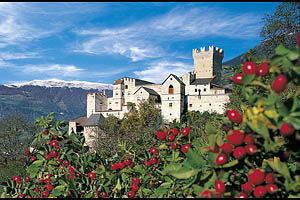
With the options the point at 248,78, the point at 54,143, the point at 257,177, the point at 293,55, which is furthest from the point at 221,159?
the point at 54,143

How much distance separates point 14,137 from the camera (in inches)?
1094

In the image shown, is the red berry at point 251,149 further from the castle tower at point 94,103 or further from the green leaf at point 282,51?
the castle tower at point 94,103

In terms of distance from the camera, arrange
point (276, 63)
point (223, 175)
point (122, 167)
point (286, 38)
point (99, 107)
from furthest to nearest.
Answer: point (99, 107) → point (286, 38) → point (122, 167) → point (223, 175) → point (276, 63)

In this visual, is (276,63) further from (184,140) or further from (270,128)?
(184,140)

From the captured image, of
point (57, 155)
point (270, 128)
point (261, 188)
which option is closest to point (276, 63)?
point (270, 128)

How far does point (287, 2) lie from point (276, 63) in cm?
2204

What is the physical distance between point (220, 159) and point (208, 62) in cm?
5233

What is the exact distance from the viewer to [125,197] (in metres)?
2.48

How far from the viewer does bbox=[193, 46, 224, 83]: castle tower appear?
170 ft

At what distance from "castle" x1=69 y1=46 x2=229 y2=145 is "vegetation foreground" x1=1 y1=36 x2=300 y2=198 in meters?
32.4

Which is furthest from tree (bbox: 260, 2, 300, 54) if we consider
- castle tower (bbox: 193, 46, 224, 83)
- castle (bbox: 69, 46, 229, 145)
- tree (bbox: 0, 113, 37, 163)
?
castle tower (bbox: 193, 46, 224, 83)

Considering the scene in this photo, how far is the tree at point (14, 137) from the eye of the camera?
2606 centimetres

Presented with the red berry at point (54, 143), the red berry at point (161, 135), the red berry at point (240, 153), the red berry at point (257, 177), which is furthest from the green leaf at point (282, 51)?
the red berry at point (54, 143)

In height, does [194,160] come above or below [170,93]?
below
